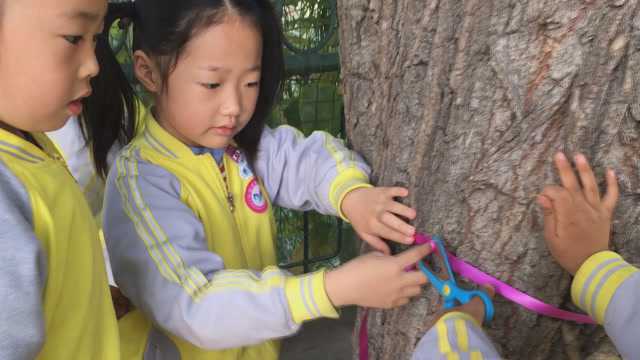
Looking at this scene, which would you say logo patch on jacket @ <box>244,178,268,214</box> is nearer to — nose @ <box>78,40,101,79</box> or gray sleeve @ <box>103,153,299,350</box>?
gray sleeve @ <box>103,153,299,350</box>

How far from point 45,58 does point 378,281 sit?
0.70 m

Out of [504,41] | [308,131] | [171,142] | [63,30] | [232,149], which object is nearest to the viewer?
[63,30]

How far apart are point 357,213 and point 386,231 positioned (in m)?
0.10

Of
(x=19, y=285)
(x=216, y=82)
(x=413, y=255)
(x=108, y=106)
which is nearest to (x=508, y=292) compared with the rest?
(x=413, y=255)

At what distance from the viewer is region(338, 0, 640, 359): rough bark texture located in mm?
1070

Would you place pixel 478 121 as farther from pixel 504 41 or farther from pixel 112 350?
pixel 112 350

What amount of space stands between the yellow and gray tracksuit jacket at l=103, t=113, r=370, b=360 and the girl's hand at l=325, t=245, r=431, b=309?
0.11ft

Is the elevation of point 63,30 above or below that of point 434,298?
above

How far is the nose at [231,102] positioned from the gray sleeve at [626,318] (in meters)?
0.82

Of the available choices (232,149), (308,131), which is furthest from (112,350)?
(308,131)

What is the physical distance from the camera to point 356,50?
148 centimetres

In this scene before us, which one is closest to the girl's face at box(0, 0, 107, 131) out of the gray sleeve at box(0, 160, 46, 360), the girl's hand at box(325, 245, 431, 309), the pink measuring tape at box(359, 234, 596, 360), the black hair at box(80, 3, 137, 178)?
the gray sleeve at box(0, 160, 46, 360)

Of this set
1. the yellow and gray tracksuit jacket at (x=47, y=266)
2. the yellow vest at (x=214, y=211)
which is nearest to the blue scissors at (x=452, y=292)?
the yellow vest at (x=214, y=211)

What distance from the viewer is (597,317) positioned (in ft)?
3.73
